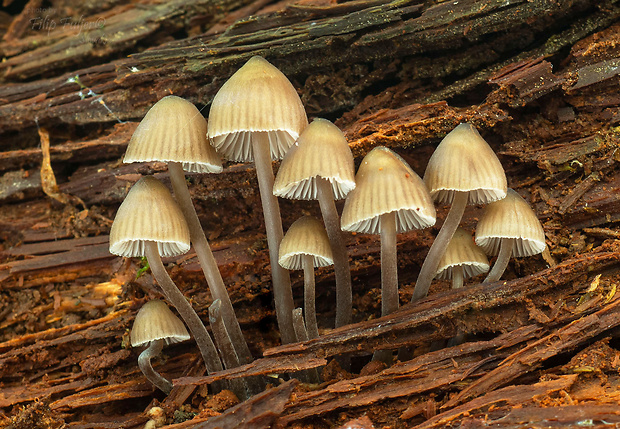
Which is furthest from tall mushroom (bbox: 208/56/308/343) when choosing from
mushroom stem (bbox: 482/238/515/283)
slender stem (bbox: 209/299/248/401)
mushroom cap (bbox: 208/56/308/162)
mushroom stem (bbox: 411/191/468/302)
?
mushroom stem (bbox: 482/238/515/283)

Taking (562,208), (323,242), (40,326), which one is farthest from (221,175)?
(562,208)

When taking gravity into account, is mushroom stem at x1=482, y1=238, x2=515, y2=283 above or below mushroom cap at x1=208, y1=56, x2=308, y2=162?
below

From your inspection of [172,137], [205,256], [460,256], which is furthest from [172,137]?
[460,256]

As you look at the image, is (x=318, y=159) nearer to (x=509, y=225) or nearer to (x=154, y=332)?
(x=509, y=225)

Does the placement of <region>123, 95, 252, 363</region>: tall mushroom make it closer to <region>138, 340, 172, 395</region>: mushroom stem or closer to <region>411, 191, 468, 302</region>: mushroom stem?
<region>138, 340, 172, 395</region>: mushroom stem

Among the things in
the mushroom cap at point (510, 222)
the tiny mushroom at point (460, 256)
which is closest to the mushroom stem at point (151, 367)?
the tiny mushroom at point (460, 256)

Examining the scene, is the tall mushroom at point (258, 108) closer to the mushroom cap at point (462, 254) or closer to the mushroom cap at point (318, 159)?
the mushroom cap at point (318, 159)

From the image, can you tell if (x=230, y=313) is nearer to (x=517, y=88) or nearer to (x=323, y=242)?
(x=323, y=242)
